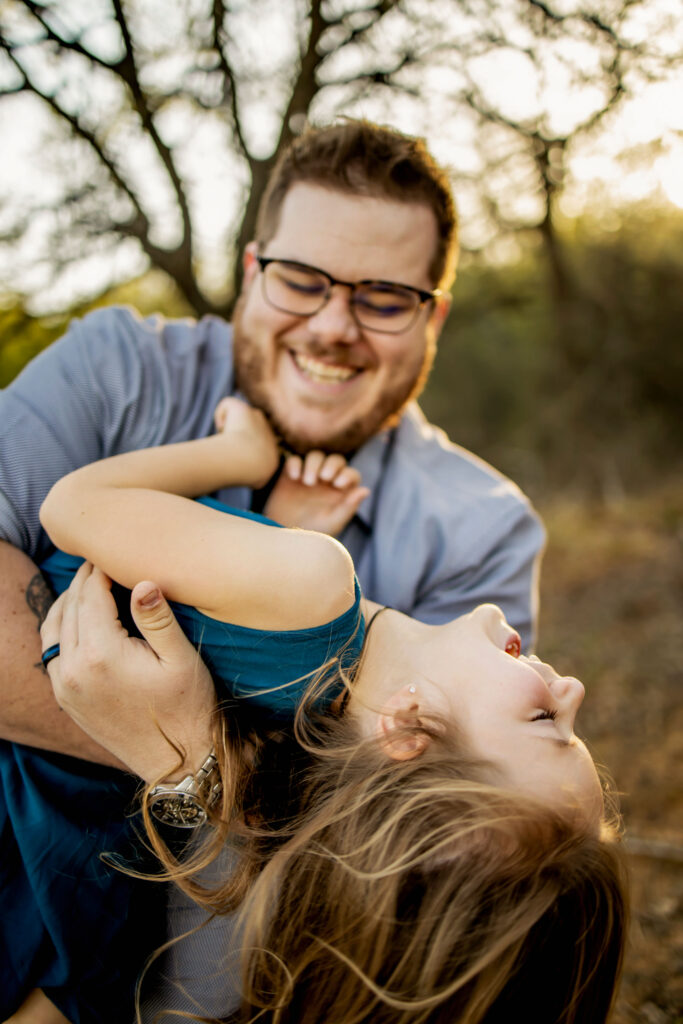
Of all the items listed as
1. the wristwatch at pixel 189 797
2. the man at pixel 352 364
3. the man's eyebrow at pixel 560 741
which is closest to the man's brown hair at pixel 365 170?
the man at pixel 352 364

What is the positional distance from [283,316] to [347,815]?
1.60 meters

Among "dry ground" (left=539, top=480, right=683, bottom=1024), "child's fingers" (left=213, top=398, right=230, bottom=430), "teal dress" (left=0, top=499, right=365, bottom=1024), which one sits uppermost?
"child's fingers" (left=213, top=398, right=230, bottom=430)

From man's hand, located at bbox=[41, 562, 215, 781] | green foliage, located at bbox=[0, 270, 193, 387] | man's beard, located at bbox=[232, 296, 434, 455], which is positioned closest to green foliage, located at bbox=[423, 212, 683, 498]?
green foliage, located at bbox=[0, 270, 193, 387]

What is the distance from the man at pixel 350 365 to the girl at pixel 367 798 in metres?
0.69

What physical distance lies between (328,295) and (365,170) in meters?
0.44

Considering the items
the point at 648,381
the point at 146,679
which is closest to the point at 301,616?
the point at 146,679

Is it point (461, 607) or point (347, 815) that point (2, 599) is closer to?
point (347, 815)

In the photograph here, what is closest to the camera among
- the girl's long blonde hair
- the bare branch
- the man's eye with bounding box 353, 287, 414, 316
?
the girl's long blonde hair

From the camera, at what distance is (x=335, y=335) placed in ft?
7.76

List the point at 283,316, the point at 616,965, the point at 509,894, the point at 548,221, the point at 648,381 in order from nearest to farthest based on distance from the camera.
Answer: the point at 509,894, the point at 616,965, the point at 283,316, the point at 548,221, the point at 648,381

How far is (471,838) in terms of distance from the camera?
4.89 feet

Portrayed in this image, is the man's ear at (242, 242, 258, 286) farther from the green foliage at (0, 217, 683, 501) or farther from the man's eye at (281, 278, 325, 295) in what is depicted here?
the green foliage at (0, 217, 683, 501)

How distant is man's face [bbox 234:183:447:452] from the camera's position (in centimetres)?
233

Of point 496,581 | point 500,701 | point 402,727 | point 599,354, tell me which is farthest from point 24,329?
point 599,354
